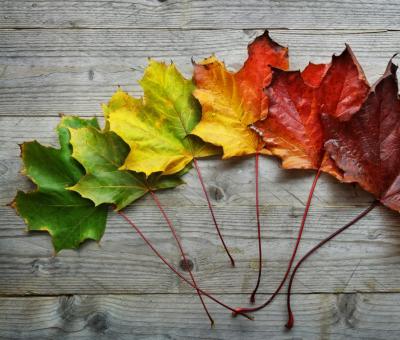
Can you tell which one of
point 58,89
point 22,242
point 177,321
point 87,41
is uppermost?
point 87,41

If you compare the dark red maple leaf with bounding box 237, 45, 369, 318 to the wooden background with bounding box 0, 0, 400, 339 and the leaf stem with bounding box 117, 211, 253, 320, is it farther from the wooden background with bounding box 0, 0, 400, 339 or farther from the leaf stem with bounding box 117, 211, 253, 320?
the leaf stem with bounding box 117, 211, 253, 320

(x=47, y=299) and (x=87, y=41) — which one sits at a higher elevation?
(x=87, y=41)

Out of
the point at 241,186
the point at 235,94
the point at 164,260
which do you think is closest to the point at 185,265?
the point at 164,260

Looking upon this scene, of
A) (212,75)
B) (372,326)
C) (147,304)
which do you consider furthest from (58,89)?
(372,326)

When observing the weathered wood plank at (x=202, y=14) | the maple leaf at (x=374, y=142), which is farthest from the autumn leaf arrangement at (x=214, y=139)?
the weathered wood plank at (x=202, y=14)

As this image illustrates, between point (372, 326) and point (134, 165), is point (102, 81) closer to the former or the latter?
point (134, 165)

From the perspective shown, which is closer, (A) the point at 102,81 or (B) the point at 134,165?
(B) the point at 134,165
